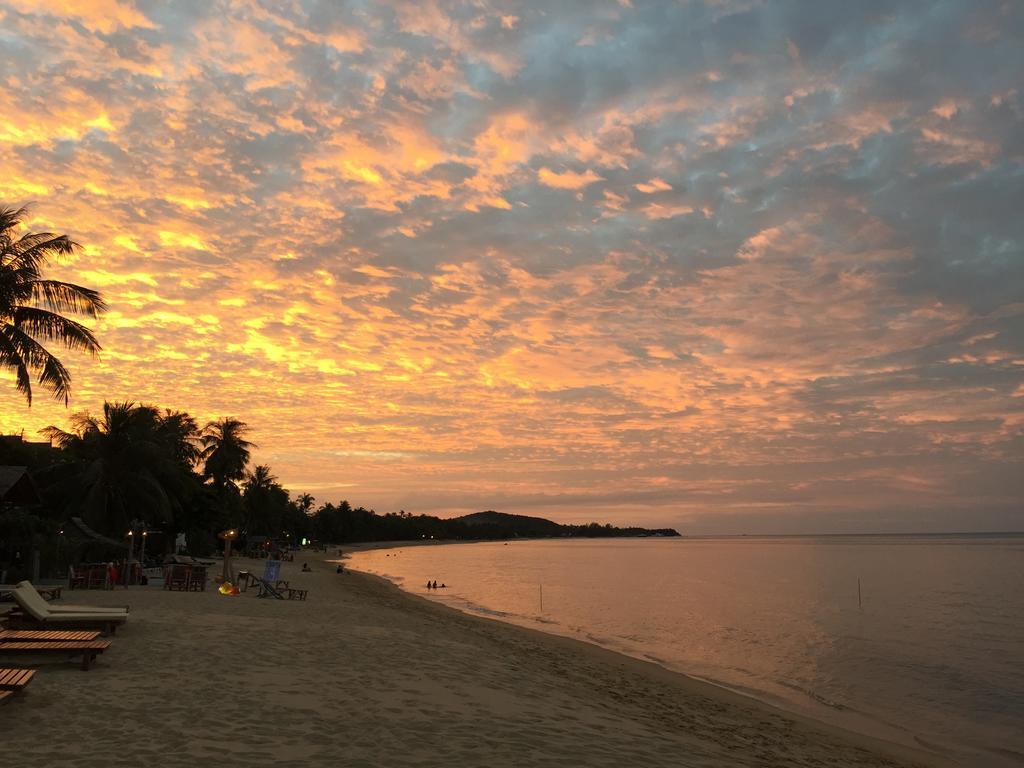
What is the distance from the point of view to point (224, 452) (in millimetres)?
66000

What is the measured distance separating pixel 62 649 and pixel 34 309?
12.5m

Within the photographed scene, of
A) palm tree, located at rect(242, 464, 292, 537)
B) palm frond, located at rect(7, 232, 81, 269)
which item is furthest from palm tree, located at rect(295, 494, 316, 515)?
palm frond, located at rect(7, 232, 81, 269)

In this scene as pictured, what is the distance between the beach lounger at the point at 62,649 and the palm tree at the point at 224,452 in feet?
191

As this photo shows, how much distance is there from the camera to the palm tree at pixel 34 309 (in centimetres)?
1897

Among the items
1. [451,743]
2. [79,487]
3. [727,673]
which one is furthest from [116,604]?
[79,487]

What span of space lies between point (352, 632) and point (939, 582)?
54.8m

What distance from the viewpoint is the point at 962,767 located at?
12.4 meters

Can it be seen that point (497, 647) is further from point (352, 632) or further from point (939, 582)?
point (939, 582)

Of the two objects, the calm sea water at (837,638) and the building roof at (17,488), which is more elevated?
the building roof at (17,488)

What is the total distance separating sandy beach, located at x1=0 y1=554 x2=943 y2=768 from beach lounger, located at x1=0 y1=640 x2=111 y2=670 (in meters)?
0.20

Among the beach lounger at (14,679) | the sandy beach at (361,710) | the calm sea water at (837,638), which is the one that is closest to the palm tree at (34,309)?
the sandy beach at (361,710)

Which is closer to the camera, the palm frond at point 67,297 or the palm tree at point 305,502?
the palm frond at point 67,297

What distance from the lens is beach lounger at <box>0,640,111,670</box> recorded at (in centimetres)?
1024

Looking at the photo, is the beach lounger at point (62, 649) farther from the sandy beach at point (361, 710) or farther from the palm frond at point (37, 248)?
the palm frond at point (37, 248)
